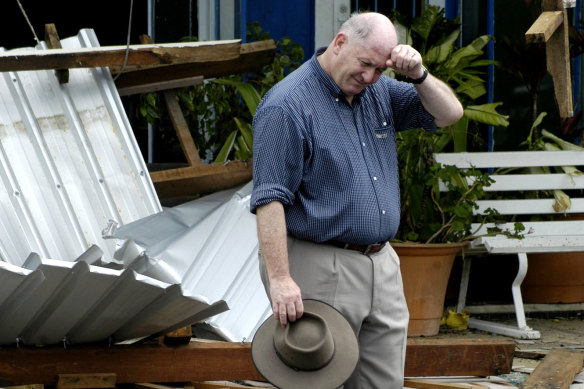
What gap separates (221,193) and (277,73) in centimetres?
115

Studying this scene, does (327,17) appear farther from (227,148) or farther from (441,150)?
(227,148)

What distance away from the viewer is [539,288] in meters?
7.23

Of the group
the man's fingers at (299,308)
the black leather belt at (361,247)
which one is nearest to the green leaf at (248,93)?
the black leather belt at (361,247)

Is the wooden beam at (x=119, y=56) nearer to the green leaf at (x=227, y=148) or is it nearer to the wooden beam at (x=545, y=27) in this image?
the green leaf at (x=227, y=148)

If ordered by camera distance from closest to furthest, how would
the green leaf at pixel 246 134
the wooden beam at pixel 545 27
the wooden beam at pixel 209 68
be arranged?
the wooden beam at pixel 545 27 < the wooden beam at pixel 209 68 < the green leaf at pixel 246 134

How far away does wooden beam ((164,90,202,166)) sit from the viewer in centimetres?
622

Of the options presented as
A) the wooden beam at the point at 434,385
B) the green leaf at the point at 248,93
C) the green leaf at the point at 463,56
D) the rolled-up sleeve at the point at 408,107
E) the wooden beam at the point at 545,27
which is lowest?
the wooden beam at the point at 434,385

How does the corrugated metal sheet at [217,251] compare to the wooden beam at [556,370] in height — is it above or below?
above

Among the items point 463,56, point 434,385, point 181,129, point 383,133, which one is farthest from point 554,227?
point 383,133

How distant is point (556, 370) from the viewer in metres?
5.42

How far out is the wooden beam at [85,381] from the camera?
4.39 meters

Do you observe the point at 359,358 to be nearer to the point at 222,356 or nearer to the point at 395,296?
the point at 395,296

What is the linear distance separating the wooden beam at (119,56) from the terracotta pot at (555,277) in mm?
2807

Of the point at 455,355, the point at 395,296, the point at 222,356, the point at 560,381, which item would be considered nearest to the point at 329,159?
the point at 395,296
